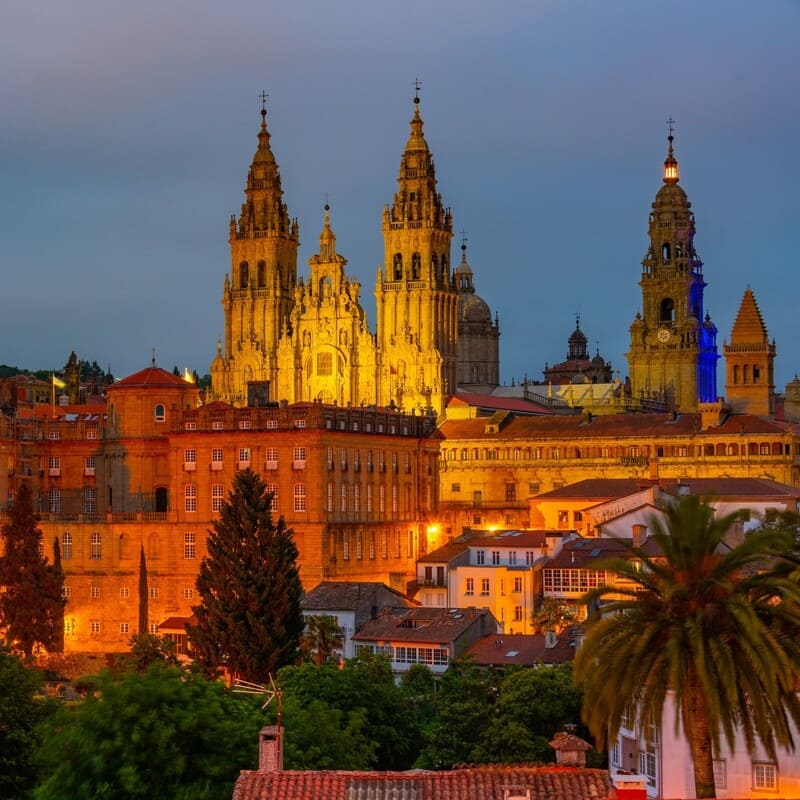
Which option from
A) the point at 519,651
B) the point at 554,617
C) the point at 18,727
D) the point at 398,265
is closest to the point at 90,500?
the point at 554,617

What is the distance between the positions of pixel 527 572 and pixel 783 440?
5347 centimetres

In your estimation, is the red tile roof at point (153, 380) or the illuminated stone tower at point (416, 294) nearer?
the red tile roof at point (153, 380)

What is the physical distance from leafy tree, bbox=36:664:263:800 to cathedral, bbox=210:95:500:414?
116009 mm

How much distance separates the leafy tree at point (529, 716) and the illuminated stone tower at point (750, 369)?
10899 cm

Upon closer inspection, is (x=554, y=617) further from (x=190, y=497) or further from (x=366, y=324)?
(x=366, y=324)

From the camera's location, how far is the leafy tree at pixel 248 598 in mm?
89062

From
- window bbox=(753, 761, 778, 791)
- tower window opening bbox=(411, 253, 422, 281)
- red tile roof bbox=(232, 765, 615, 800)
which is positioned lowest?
window bbox=(753, 761, 778, 791)

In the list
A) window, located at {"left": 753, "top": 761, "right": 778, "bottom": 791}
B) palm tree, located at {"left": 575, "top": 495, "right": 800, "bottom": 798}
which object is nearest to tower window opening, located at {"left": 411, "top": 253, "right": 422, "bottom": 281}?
window, located at {"left": 753, "top": 761, "right": 778, "bottom": 791}

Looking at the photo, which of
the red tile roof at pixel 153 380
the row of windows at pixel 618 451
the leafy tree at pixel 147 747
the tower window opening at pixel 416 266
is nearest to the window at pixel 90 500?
the red tile roof at pixel 153 380

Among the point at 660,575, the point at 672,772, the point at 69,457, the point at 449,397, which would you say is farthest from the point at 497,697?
the point at 449,397

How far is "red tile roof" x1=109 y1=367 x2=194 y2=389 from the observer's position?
131000mm

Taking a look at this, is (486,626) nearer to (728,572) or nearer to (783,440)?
(728,572)

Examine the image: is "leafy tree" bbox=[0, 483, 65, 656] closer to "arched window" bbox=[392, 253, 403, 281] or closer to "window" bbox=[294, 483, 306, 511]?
"window" bbox=[294, 483, 306, 511]

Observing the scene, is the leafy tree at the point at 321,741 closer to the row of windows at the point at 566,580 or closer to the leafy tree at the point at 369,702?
the leafy tree at the point at 369,702
